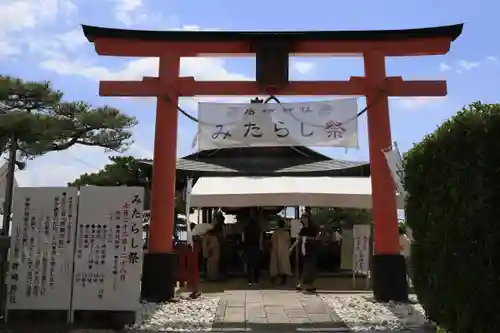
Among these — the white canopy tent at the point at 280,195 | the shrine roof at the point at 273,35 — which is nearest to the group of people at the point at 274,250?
the white canopy tent at the point at 280,195

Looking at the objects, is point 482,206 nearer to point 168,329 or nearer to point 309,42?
point 168,329

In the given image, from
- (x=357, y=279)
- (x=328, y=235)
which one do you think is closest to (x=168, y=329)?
(x=357, y=279)

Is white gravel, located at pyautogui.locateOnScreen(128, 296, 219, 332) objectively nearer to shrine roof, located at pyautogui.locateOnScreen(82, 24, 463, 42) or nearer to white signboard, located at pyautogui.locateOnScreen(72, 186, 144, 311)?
white signboard, located at pyautogui.locateOnScreen(72, 186, 144, 311)

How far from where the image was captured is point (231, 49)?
30.8 ft

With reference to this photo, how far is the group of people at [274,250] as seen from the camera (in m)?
10.8

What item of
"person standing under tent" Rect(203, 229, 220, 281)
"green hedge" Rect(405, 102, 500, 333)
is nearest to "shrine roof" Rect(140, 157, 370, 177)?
"person standing under tent" Rect(203, 229, 220, 281)

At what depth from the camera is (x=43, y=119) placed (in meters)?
12.4

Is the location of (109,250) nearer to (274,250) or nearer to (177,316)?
(177,316)

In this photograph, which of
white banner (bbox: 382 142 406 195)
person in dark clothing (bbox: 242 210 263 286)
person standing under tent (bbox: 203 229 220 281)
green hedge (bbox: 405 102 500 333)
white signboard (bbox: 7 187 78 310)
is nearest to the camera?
green hedge (bbox: 405 102 500 333)

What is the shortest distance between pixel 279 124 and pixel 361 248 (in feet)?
12.6

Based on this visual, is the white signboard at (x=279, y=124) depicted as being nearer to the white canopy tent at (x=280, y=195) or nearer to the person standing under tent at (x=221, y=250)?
the white canopy tent at (x=280, y=195)

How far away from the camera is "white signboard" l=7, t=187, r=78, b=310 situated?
7.16 m

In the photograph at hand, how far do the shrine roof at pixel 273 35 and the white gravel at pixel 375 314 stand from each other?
4444 mm

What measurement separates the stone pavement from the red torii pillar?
1180mm
